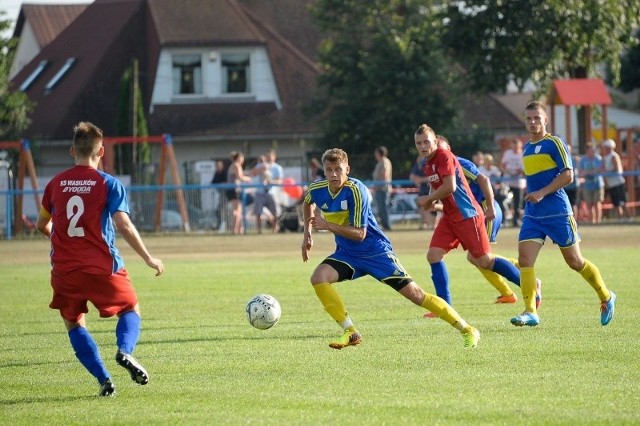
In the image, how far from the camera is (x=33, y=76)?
175 feet

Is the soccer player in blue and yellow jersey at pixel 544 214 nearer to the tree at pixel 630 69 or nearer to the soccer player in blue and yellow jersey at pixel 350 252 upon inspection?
the soccer player in blue and yellow jersey at pixel 350 252

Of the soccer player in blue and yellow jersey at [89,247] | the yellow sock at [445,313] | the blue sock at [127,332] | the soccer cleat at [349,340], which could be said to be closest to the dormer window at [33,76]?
the soccer cleat at [349,340]

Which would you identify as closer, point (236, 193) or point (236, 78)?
point (236, 193)

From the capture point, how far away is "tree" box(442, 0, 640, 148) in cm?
3722

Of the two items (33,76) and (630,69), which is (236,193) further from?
(630,69)

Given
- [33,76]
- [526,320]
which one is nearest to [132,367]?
[526,320]

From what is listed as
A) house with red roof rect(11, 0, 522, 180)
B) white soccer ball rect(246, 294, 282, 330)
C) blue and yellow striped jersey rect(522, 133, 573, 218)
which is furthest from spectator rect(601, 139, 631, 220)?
white soccer ball rect(246, 294, 282, 330)

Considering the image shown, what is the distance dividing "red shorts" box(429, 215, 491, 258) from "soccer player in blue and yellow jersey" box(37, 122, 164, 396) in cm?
488

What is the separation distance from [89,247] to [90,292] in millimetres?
279

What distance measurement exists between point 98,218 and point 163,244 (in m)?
19.7

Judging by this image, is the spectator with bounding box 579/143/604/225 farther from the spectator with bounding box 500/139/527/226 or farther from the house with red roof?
the house with red roof

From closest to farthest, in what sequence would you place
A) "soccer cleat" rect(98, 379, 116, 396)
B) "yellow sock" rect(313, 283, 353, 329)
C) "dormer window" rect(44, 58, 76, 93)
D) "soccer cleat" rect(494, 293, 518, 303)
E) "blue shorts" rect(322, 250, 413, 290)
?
1. "soccer cleat" rect(98, 379, 116, 396)
2. "blue shorts" rect(322, 250, 413, 290)
3. "yellow sock" rect(313, 283, 353, 329)
4. "soccer cleat" rect(494, 293, 518, 303)
5. "dormer window" rect(44, 58, 76, 93)

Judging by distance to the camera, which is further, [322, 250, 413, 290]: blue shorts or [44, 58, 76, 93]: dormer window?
[44, 58, 76, 93]: dormer window

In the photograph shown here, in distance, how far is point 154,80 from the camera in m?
47.5
